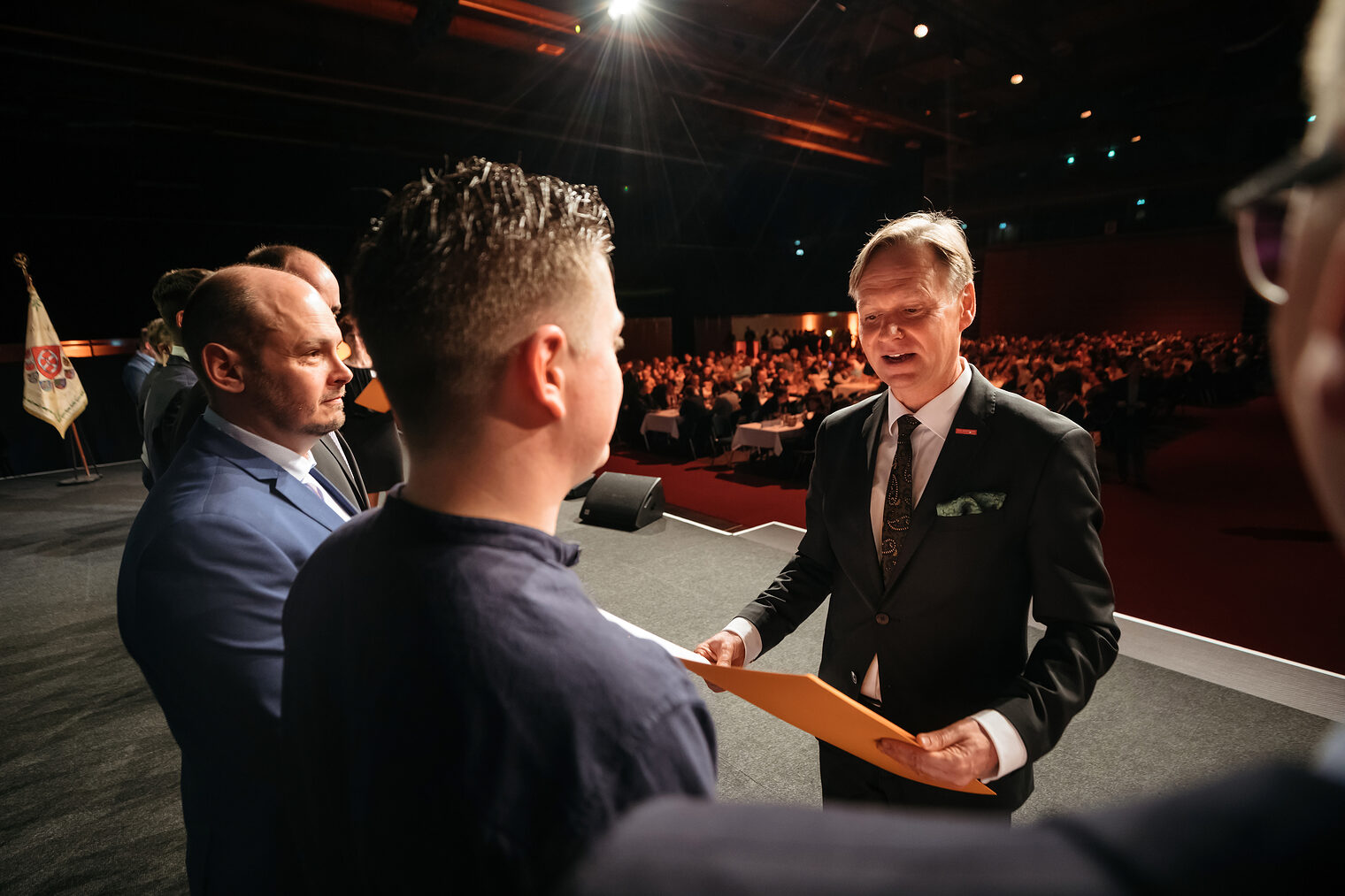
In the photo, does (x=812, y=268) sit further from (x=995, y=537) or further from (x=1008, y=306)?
(x=995, y=537)

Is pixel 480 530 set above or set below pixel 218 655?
above

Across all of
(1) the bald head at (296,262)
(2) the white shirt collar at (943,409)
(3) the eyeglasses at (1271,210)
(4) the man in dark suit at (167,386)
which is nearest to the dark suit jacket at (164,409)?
(4) the man in dark suit at (167,386)

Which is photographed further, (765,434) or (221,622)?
(765,434)

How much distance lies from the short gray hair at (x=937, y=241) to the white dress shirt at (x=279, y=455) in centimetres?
156

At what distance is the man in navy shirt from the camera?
561 millimetres

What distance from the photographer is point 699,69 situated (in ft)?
34.2

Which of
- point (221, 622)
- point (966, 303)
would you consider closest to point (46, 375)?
point (221, 622)

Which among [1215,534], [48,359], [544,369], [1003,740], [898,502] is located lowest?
[1215,534]

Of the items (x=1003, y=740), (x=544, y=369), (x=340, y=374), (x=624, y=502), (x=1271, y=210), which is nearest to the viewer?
(x=1271, y=210)

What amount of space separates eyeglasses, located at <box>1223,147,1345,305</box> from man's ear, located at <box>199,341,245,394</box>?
6.32 feet

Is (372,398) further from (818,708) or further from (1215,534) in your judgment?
(1215,534)

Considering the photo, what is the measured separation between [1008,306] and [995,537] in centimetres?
2570

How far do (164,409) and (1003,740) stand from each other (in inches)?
173

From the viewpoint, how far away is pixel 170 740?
123 inches
